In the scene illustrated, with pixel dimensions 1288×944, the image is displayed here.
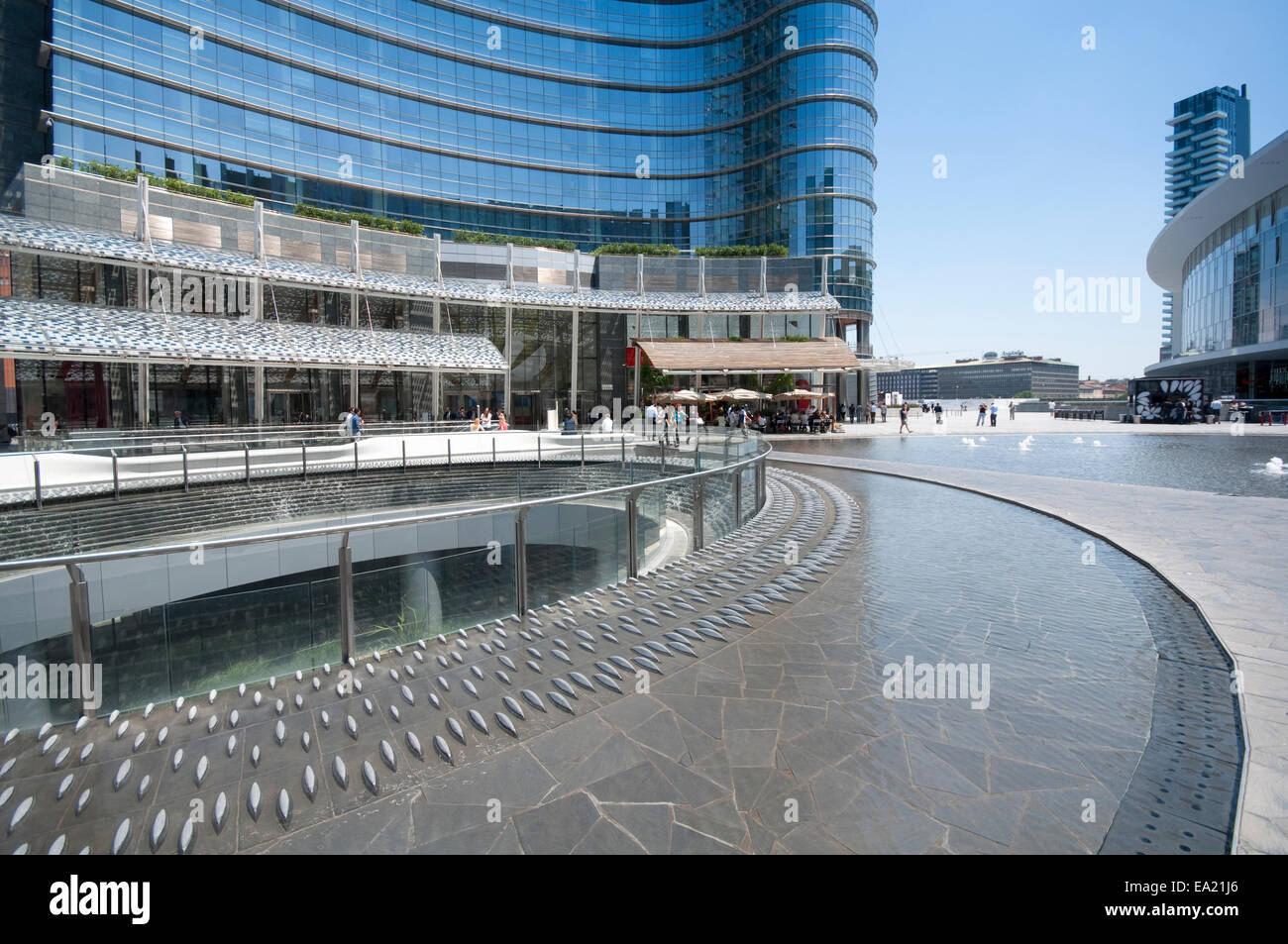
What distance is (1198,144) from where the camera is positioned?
16525cm

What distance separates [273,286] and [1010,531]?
32.0 metres

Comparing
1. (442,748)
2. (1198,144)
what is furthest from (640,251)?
(1198,144)

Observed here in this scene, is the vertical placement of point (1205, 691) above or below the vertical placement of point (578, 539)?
→ below

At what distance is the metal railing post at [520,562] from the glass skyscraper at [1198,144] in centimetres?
21051

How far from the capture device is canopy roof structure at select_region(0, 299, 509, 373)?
65.0 feet

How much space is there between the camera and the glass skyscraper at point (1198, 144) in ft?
531

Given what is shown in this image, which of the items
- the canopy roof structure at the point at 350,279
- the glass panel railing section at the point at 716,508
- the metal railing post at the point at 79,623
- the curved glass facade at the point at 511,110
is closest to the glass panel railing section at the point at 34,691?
the metal railing post at the point at 79,623

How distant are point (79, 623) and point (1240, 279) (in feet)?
240

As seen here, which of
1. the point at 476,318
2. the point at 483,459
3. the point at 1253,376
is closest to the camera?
the point at 483,459

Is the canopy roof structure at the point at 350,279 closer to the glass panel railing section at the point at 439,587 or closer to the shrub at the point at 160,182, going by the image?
the shrub at the point at 160,182

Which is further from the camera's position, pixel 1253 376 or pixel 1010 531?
pixel 1253 376
